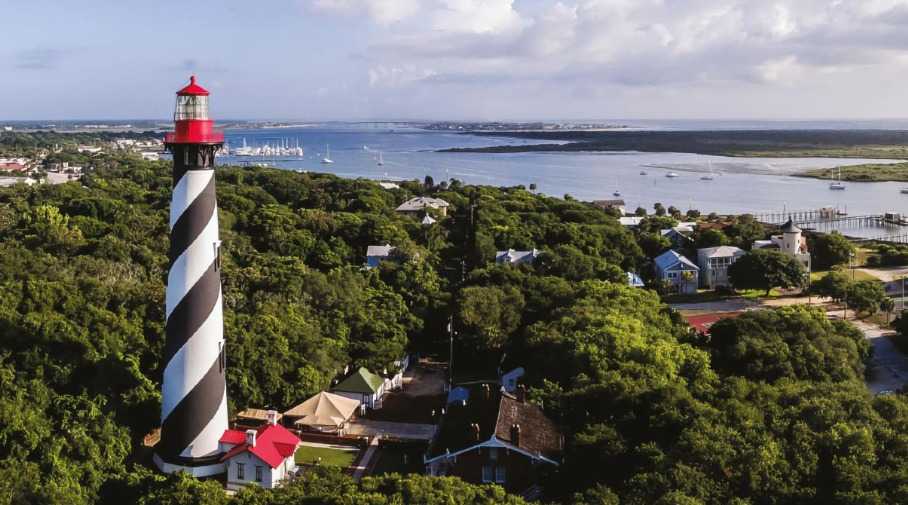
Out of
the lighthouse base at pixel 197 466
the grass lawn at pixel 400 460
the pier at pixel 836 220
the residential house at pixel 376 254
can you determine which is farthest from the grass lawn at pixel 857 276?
the lighthouse base at pixel 197 466

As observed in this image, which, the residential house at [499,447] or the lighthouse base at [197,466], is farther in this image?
the residential house at [499,447]

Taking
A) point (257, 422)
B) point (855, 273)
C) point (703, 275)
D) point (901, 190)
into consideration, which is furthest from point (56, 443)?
point (901, 190)

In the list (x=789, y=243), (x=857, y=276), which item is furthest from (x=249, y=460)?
(x=857, y=276)

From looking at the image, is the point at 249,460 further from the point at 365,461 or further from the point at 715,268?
the point at 715,268

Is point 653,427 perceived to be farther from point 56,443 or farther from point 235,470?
point 56,443

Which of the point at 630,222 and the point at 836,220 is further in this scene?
the point at 836,220

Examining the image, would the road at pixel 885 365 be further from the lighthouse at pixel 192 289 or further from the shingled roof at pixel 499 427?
the lighthouse at pixel 192 289
